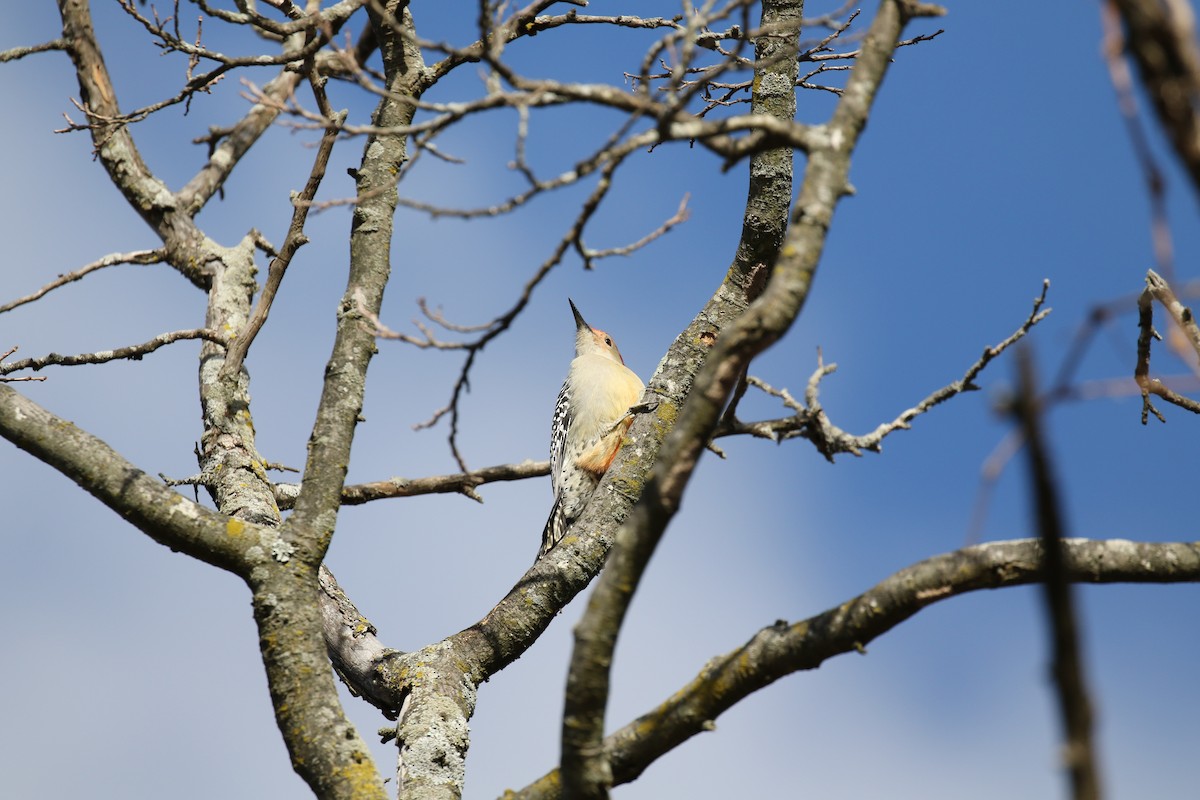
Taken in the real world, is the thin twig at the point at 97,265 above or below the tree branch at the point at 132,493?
above

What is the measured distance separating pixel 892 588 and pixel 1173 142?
1806 millimetres

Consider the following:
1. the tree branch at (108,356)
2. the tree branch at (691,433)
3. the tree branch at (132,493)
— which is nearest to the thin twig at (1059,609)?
the tree branch at (691,433)

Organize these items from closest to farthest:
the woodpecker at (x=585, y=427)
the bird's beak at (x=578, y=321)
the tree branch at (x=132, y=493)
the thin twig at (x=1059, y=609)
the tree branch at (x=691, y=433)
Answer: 1. the thin twig at (x=1059, y=609)
2. the tree branch at (x=691, y=433)
3. the tree branch at (x=132, y=493)
4. the woodpecker at (x=585, y=427)
5. the bird's beak at (x=578, y=321)

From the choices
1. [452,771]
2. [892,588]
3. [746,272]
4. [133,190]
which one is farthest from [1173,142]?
[133,190]

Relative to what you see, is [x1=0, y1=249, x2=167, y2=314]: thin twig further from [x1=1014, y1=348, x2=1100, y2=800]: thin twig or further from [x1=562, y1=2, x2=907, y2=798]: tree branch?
[x1=1014, y1=348, x2=1100, y2=800]: thin twig

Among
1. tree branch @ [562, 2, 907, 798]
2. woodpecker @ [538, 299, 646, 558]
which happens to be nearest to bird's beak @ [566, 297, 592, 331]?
woodpecker @ [538, 299, 646, 558]

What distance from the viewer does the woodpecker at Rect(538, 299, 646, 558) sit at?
7.35 m

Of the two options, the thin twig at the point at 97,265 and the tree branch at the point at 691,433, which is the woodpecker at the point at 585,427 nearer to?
the thin twig at the point at 97,265

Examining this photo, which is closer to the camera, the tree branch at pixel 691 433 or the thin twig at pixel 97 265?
the tree branch at pixel 691 433

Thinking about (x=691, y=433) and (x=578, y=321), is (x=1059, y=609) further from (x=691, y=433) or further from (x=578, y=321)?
(x=578, y=321)

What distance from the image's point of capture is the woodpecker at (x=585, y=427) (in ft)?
24.1

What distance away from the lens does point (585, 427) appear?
7883mm

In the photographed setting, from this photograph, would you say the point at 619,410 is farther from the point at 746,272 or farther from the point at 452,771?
the point at 452,771

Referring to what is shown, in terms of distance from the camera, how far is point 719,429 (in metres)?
3.59
